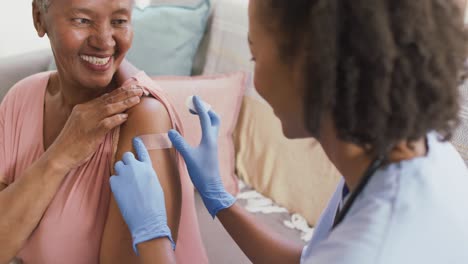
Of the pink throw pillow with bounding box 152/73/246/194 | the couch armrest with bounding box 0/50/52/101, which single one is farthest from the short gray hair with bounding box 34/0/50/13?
the couch armrest with bounding box 0/50/52/101

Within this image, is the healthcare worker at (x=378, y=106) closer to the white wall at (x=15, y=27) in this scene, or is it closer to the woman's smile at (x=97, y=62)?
the woman's smile at (x=97, y=62)

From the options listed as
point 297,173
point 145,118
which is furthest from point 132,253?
point 297,173

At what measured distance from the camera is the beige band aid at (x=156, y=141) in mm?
1147

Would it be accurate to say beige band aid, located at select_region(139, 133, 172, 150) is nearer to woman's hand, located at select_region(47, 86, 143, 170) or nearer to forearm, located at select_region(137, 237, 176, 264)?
woman's hand, located at select_region(47, 86, 143, 170)

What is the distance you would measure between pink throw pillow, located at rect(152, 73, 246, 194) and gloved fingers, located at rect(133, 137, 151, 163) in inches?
31.9

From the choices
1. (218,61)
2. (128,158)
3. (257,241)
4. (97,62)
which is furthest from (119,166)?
(218,61)

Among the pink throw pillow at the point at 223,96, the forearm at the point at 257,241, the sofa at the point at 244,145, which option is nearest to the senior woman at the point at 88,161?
the forearm at the point at 257,241

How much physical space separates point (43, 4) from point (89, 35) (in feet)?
0.44

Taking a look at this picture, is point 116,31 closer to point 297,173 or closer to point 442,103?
point 442,103

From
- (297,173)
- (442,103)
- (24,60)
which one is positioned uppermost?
(442,103)

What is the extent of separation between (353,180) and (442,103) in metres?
0.19

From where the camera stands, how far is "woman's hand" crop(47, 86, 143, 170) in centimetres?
114

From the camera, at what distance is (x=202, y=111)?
1288 mm

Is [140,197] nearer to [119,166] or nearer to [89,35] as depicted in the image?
[119,166]
